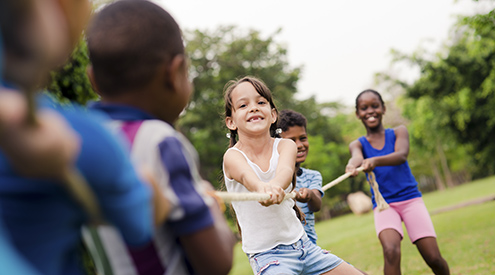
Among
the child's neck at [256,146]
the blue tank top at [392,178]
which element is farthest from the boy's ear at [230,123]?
the blue tank top at [392,178]

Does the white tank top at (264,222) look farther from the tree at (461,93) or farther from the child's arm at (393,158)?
the tree at (461,93)

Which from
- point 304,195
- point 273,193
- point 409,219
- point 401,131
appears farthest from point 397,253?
point 273,193

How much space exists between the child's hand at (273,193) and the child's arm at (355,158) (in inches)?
90.7

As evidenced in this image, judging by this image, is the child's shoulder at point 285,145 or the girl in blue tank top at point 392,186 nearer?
the child's shoulder at point 285,145

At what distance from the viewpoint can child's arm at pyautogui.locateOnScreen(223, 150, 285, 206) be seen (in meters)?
2.76

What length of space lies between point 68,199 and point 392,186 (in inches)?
179

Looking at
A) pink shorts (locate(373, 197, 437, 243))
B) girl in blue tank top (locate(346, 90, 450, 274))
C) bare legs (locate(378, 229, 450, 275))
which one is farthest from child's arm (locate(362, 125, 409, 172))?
bare legs (locate(378, 229, 450, 275))

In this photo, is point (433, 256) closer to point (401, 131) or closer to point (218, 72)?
point (401, 131)

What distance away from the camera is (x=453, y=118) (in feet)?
86.4

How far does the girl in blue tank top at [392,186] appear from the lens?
15.7 ft

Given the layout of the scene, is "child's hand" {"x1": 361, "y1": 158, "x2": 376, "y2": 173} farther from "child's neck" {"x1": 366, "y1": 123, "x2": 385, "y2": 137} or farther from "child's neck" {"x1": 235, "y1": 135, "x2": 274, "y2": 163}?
"child's neck" {"x1": 235, "y1": 135, "x2": 274, "y2": 163}

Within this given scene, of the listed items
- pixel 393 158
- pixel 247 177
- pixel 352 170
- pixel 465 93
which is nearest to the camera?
pixel 247 177

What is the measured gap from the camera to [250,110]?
3514mm

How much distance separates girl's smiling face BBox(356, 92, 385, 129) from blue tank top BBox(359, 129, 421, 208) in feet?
0.54
